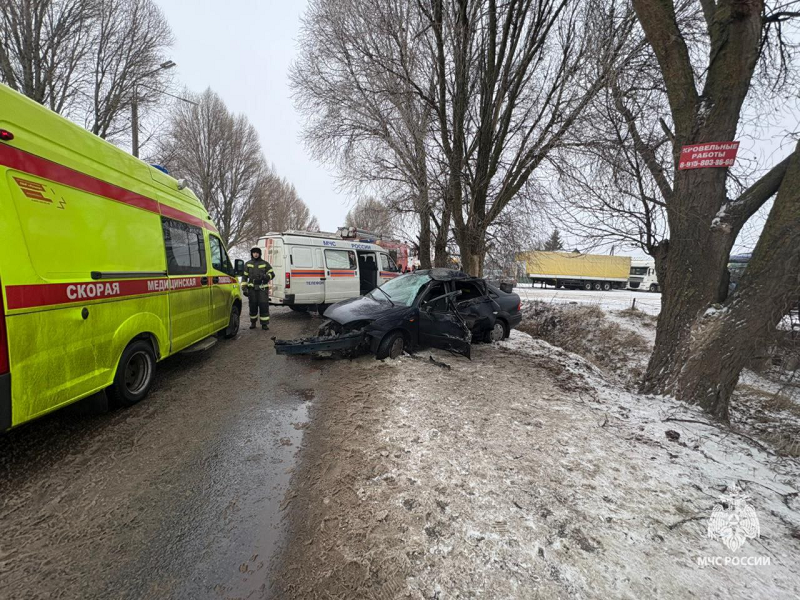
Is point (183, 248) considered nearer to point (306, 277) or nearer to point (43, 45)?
point (306, 277)

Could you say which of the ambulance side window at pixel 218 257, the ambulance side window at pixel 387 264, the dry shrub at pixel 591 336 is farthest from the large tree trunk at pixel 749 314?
the ambulance side window at pixel 387 264

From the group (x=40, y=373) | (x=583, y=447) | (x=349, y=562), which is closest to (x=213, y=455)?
(x=40, y=373)

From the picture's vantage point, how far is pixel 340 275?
9.89 metres

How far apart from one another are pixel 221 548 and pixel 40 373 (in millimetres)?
2030

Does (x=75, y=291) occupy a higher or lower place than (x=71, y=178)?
lower

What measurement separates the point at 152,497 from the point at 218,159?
23968 mm

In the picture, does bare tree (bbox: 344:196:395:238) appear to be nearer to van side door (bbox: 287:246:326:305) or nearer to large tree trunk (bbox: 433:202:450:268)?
large tree trunk (bbox: 433:202:450:268)

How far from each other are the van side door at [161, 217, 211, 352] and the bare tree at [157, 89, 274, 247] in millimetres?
15567

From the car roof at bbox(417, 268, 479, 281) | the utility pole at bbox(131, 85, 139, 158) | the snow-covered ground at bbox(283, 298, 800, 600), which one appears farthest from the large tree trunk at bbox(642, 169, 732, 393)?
the utility pole at bbox(131, 85, 139, 158)

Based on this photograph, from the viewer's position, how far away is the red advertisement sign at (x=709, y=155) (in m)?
3.68

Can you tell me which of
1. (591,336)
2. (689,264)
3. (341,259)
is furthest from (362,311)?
(591,336)

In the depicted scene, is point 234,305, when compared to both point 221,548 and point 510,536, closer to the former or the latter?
point 221,548

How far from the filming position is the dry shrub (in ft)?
26.6

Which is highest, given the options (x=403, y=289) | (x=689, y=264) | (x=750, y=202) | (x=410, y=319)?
(x=750, y=202)
